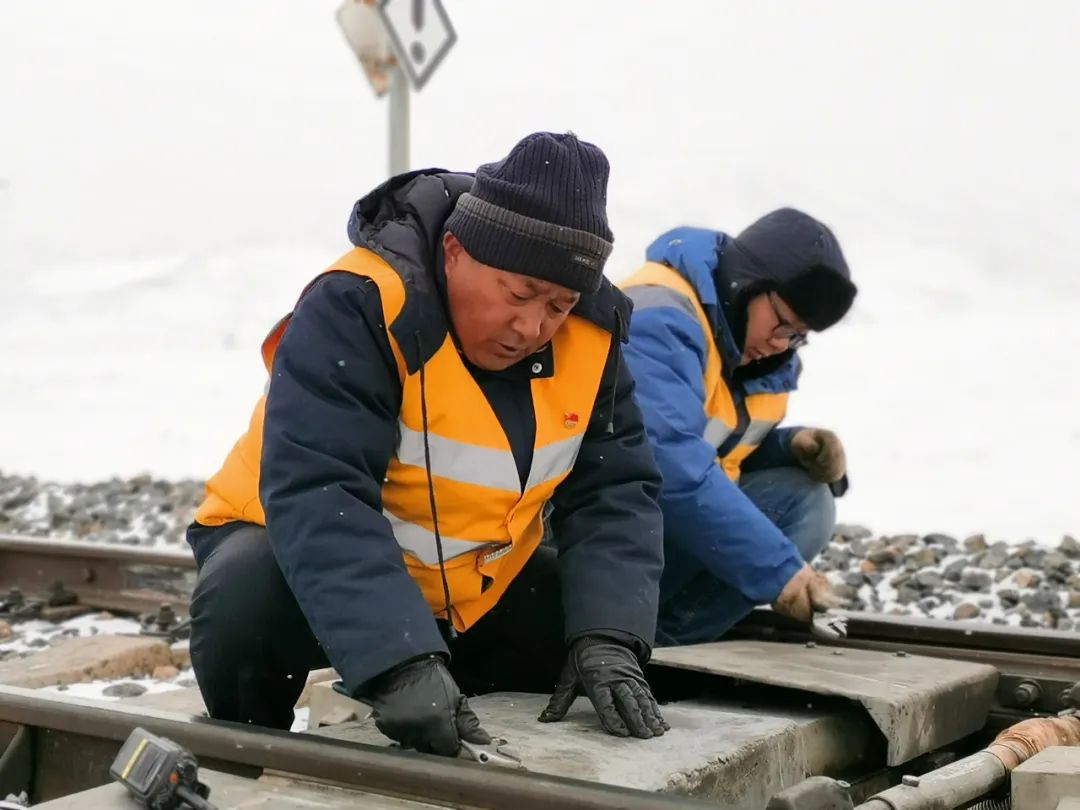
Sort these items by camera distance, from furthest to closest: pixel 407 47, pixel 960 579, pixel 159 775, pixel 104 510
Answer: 1. pixel 104 510
2. pixel 407 47
3. pixel 960 579
4. pixel 159 775

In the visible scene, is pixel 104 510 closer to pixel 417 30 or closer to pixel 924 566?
pixel 417 30

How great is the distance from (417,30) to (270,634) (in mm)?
5300

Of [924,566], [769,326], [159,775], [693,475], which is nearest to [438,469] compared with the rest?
[159,775]

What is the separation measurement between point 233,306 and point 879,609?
838 inches

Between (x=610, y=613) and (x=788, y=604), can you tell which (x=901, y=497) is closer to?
(x=788, y=604)

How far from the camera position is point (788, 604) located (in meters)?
3.64

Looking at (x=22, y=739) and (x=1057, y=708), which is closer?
(x=22, y=739)

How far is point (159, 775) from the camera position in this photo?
2.11m

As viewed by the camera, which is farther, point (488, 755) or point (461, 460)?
point (461, 460)

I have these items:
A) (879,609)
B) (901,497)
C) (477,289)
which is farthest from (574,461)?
(901,497)

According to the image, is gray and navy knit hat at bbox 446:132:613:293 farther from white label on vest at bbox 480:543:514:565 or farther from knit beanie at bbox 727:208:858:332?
knit beanie at bbox 727:208:858:332

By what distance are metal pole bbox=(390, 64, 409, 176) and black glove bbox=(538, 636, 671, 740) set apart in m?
5.00

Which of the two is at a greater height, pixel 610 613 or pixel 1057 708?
pixel 610 613

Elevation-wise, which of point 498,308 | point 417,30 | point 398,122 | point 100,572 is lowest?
point 100,572
